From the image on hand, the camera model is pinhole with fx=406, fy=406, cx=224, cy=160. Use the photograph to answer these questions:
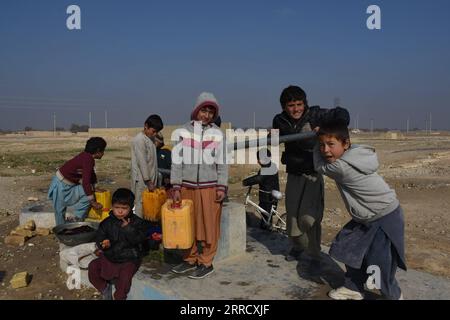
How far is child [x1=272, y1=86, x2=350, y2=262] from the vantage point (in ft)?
12.0

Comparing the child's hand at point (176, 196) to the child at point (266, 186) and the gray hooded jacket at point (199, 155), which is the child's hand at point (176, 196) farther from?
the child at point (266, 186)

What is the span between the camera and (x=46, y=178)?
13852 mm

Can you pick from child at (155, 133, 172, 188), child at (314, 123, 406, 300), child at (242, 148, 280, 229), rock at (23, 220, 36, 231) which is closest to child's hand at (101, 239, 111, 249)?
child at (314, 123, 406, 300)

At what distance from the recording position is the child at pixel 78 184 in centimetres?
491

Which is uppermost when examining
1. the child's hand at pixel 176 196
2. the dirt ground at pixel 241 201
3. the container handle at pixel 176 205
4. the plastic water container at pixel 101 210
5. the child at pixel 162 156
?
the child at pixel 162 156

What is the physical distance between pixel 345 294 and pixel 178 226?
56.5 inches

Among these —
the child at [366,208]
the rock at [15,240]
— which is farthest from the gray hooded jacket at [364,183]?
the rock at [15,240]

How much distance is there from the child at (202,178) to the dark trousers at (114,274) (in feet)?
1.31

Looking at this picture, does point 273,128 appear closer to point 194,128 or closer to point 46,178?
point 194,128

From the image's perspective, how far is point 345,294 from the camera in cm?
312

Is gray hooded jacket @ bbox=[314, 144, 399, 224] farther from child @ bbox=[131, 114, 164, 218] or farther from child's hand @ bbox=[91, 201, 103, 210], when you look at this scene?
child's hand @ bbox=[91, 201, 103, 210]

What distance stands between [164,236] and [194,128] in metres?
0.97
